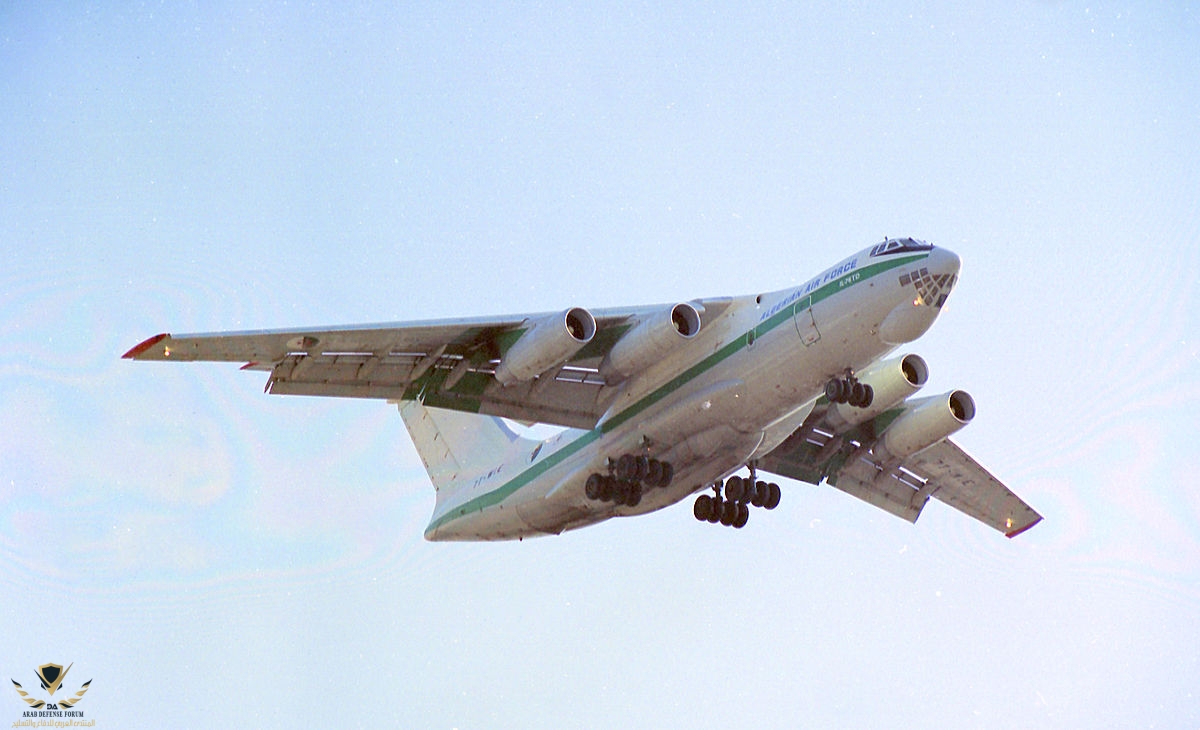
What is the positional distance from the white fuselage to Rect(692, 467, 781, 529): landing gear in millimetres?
738

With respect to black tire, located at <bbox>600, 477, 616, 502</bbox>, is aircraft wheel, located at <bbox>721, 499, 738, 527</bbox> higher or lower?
higher

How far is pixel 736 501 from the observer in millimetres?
14852

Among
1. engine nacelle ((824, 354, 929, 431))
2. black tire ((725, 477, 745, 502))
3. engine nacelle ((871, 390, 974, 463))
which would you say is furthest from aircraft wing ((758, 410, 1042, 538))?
engine nacelle ((824, 354, 929, 431))

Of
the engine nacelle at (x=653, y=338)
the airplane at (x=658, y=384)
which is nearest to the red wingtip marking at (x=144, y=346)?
the airplane at (x=658, y=384)

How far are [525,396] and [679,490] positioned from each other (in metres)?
1.75

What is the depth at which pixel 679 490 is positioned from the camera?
46.2 feet

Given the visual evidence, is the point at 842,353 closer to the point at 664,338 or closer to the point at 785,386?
the point at 785,386

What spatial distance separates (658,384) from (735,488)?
1.91 metres

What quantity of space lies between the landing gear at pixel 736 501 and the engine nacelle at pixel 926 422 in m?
1.35

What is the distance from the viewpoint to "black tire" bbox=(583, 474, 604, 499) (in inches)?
540

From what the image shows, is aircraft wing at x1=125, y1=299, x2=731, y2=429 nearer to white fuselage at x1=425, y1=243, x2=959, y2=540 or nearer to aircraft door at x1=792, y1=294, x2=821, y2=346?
white fuselage at x1=425, y1=243, x2=959, y2=540

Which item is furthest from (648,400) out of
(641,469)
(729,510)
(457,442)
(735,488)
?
(457,442)

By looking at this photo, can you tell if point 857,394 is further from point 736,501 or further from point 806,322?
point 736,501

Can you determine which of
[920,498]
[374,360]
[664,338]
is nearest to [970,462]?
[920,498]
